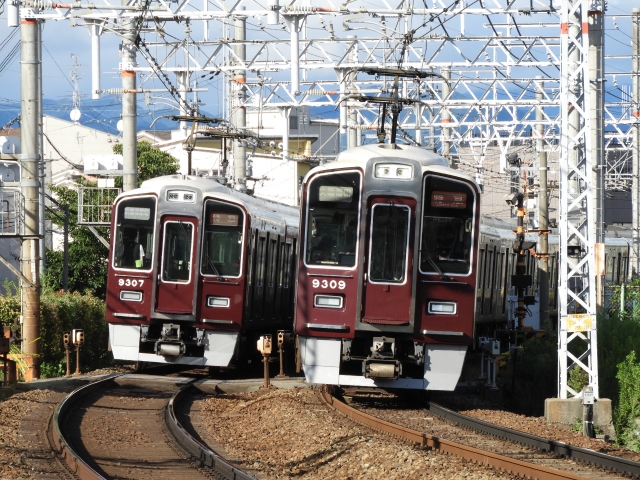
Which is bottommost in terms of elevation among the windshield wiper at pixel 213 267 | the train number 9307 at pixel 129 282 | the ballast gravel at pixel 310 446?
the ballast gravel at pixel 310 446

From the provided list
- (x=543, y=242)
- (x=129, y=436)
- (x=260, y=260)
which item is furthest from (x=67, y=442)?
(x=543, y=242)

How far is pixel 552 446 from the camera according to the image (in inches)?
382

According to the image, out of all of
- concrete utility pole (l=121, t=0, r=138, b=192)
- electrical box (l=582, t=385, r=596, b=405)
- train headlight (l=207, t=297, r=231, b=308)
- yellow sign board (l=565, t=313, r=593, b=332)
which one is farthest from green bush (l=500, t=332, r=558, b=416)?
concrete utility pole (l=121, t=0, r=138, b=192)

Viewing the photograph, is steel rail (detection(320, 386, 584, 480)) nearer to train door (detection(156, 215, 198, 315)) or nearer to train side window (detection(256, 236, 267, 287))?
train door (detection(156, 215, 198, 315))

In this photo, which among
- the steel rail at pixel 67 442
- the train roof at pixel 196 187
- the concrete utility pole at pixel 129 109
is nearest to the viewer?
the steel rail at pixel 67 442

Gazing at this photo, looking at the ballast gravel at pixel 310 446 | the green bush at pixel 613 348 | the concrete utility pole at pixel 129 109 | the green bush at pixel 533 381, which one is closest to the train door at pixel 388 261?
A: the ballast gravel at pixel 310 446

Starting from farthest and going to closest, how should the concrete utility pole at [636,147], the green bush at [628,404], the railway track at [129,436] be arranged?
1. the concrete utility pole at [636,147]
2. the green bush at [628,404]
3. the railway track at [129,436]

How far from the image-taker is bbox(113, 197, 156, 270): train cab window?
51.2 feet

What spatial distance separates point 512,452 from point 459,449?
735mm

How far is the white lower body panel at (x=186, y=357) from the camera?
51.0 feet

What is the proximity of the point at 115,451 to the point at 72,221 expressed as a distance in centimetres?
1927

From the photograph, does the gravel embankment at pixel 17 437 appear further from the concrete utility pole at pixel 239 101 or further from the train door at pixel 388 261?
the concrete utility pole at pixel 239 101

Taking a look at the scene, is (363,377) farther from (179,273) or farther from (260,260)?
(260,260)

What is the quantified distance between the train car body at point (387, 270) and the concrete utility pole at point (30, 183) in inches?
193
